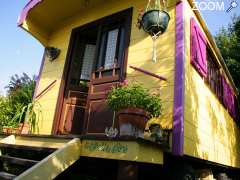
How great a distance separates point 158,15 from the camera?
4473mm

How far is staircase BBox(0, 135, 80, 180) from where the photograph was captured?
3251 millimetres

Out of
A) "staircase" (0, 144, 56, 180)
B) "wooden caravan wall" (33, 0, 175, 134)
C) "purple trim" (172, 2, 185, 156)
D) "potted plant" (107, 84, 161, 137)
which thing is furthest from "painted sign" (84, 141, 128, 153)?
"wooden caravan wall" (33, 0, 175, 134)

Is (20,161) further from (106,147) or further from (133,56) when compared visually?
(133,56)

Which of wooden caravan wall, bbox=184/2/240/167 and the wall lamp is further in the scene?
the wall lamp

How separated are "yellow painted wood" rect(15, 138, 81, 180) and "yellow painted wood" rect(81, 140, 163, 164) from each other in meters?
0.17

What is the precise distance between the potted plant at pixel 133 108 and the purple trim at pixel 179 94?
40cm

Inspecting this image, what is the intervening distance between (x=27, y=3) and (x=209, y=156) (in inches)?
237

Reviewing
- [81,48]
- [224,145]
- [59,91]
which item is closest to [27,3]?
[81,48]

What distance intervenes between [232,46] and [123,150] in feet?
37.1

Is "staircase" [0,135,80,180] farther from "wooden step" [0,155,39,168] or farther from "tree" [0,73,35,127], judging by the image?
"tree" [0,73,35,127]

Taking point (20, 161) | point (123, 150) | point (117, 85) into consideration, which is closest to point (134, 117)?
point (123, 150)

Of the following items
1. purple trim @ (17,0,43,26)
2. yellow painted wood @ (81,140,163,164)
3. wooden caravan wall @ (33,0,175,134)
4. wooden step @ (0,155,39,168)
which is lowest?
wooden step @ (0,155,39,168)

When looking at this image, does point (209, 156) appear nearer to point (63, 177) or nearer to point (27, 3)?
point (63, 177)

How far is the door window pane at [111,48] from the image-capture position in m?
6.08
